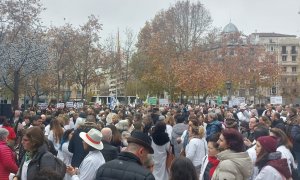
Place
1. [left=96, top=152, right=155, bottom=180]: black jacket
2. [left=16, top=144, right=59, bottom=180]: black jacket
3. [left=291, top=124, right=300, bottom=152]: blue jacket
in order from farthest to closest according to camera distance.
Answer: [left=291, top=124, right=300, bottom=152]: blue jacket → [left=16, top=144, right=59, bottom=180]: black jacket → [left=96, top=152, right=155, bottom=180]: black jacket

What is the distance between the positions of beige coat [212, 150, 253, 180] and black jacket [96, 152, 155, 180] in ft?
3.23

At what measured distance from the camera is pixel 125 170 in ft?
16.7

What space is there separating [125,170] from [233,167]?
132 cm

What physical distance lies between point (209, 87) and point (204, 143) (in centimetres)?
4124

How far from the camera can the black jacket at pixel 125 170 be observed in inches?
197

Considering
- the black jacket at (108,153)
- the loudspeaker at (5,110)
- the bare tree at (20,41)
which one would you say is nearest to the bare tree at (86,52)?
the bare tree at (20,41)

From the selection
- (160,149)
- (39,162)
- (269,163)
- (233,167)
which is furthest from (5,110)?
(233,167)

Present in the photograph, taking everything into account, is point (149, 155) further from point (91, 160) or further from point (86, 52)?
point (86, 52)

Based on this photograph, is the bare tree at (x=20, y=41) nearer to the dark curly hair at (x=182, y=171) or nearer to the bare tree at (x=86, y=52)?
the bare tree at (x=86, y=52)

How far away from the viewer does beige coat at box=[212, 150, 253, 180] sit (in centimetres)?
562

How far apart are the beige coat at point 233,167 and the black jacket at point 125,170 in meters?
0.98

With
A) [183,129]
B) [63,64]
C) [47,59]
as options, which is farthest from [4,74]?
[183,129]

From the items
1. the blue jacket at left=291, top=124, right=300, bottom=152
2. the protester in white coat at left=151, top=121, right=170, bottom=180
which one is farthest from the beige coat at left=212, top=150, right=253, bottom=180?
the blue jacket at left=291, top=124, right=300, bottom=152

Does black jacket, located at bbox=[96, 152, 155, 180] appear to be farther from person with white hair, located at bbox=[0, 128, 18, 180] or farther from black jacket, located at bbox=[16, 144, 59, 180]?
person with white hair, located at bbox=[0, 128, 18, 180]
